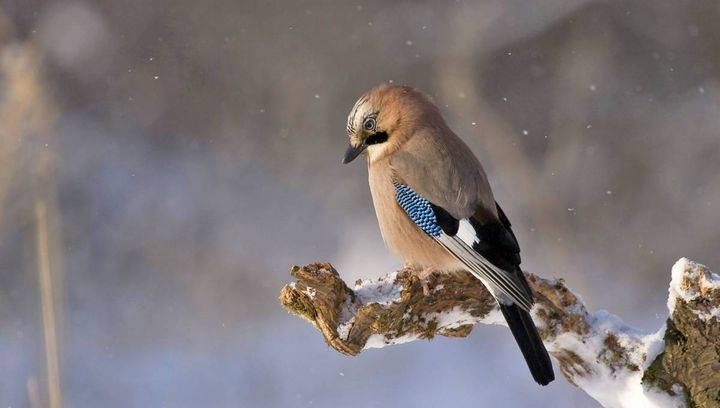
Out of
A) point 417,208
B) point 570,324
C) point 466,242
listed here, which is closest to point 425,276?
point 466,242

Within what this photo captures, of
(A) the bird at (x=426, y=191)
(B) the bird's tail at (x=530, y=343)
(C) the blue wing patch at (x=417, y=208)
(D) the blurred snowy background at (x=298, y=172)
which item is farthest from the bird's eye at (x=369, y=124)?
(D) the blurred snowy background at (x=298, y=172)

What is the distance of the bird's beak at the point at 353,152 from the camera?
2622 mm

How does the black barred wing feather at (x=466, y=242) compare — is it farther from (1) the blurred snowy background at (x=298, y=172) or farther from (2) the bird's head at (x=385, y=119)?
(1) the blurred snowy background at (x=298, y=172)

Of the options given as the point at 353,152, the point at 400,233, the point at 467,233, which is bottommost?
the point at 467,233

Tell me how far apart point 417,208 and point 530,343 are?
53 cm

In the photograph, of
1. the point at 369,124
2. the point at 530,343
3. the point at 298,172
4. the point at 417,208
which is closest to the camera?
the point at 530,343

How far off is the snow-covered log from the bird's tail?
4.6 inches

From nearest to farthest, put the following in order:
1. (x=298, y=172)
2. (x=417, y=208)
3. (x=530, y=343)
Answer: (x=530, y=343), (x=417, y=208), (x=298, y=172)

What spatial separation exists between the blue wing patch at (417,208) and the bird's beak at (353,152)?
0.14 metres

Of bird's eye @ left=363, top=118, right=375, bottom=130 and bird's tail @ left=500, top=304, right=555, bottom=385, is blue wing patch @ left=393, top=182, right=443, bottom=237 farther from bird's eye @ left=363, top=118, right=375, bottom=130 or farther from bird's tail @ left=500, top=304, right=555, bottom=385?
bird's tail @ left=500, top=304, right=555, bottom=385

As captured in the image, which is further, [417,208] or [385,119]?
[385,119]

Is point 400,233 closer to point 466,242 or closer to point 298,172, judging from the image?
point 466,242

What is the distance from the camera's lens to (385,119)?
269 centimetres

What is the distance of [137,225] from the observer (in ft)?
16.7
